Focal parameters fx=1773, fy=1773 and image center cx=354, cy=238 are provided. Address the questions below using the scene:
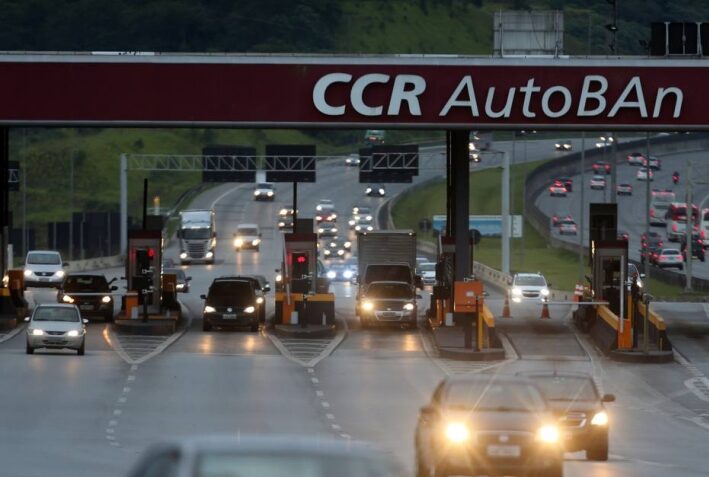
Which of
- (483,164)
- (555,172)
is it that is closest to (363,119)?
(555,172)

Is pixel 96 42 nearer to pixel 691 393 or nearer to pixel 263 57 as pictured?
pixel 263 57

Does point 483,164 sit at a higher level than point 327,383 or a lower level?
higher

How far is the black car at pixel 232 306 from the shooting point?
177 feet

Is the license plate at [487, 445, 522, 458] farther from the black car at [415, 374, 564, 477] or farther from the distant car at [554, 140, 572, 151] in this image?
the distant car at [554, 140, 572, 151]

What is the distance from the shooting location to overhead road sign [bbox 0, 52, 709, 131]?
161 feet

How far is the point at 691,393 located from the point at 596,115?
446 inches

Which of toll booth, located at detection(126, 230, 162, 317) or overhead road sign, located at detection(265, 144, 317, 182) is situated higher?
overhead road sign, located at detection(265, 144, 317, 182)

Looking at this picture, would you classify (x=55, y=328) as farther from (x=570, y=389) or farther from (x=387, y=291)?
(x=570, y=389)

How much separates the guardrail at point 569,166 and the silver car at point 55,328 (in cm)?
6623

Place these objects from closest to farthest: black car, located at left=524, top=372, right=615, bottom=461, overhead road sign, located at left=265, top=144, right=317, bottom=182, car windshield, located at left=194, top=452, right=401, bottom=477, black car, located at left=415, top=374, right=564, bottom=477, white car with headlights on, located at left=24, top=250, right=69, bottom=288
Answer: car windshield, located at left=194, top=452, right=401, bottom=477 → black car, located at left=415, top=374, right=564, bottom=477 → black car, located at left=524, top=372, right=615, bottom=461 → white car with headlights on, located at left=24, top=250, right=69, bottom=288 → overhead road sign, located at left=265, top=144, right=317, bottom=182

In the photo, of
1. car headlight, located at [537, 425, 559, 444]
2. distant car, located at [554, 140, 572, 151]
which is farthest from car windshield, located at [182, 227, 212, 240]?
car headlight, located at [537, 425, 559, 444]

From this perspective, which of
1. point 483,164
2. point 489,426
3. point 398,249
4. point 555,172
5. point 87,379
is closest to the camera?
point 489,426

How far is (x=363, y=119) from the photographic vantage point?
49.2 meters

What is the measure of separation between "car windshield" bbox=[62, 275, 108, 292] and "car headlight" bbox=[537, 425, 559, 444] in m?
Result: 38.5
